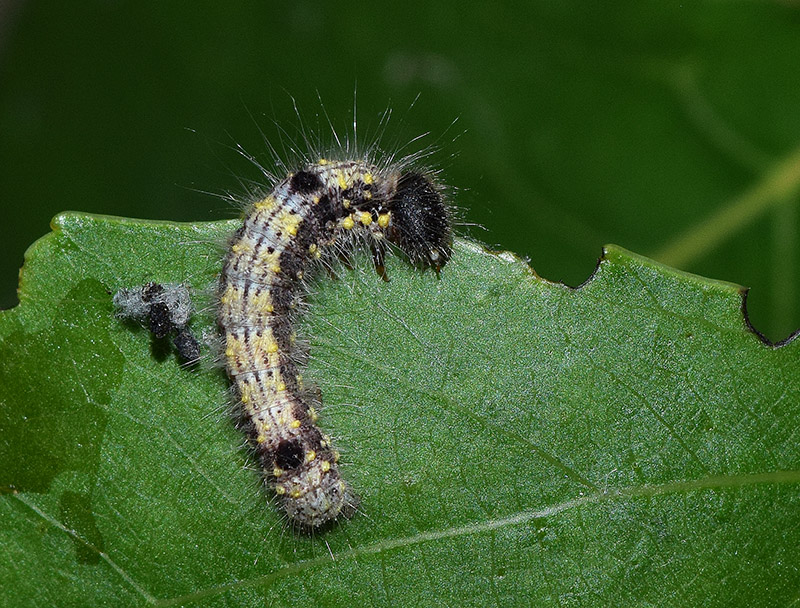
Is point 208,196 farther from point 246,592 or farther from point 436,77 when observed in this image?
point 246,592

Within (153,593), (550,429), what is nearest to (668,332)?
(550,429)

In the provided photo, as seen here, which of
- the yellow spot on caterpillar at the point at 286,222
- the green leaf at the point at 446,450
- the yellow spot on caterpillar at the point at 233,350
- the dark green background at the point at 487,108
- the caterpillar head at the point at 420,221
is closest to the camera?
the green leaf at the point at 446,450

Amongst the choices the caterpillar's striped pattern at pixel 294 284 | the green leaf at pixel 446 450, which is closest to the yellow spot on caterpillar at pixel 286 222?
the caterpillar's striped pattern at pixel 294 284

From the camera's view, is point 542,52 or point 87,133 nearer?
point 542,52

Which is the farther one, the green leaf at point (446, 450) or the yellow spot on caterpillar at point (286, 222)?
the yellow spot on caterpillar at point (286, 222)

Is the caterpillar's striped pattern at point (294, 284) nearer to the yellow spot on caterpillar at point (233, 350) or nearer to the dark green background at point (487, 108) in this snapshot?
the yellow spot on caterpillar at point (233, 350)

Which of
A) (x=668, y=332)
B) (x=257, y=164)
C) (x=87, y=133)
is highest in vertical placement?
(x=87, y=133)

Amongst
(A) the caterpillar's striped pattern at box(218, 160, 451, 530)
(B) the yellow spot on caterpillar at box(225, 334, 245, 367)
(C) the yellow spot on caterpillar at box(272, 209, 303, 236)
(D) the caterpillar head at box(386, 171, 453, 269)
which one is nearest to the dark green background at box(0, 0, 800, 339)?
(D) the caterpillar head at box(386, 171, 453, 269)

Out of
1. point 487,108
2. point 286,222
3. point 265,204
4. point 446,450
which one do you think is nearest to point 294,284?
point 286,222
